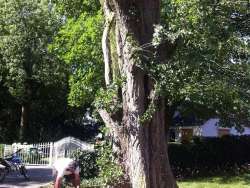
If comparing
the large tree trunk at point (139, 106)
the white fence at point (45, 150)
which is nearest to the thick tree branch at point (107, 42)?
the large tree trunk at point (139, 106)

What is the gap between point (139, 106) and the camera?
39.1 feet

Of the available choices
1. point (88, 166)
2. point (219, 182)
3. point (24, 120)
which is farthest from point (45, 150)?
point (219, 182)

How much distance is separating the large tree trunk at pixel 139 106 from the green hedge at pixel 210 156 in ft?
37.8

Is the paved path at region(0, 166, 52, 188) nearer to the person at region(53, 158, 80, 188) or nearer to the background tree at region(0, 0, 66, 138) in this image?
the person at region(53, 158, 80, 188)

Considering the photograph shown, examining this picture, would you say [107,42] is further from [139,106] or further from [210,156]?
[210,156]

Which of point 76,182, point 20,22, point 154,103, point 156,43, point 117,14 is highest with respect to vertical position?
point 20,22

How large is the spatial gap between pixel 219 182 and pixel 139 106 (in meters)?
11.0

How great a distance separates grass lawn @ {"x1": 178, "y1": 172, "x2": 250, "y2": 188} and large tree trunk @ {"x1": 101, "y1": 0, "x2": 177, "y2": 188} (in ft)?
28.5

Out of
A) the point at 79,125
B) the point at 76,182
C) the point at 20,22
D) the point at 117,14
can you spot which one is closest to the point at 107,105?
the point at 117,14

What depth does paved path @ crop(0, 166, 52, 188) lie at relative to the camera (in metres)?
21.4

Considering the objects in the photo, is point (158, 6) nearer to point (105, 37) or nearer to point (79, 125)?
point (105, 37)

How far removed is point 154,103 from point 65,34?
1459 cm

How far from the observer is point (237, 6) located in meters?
18.7

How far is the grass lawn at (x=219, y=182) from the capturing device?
814 inches
